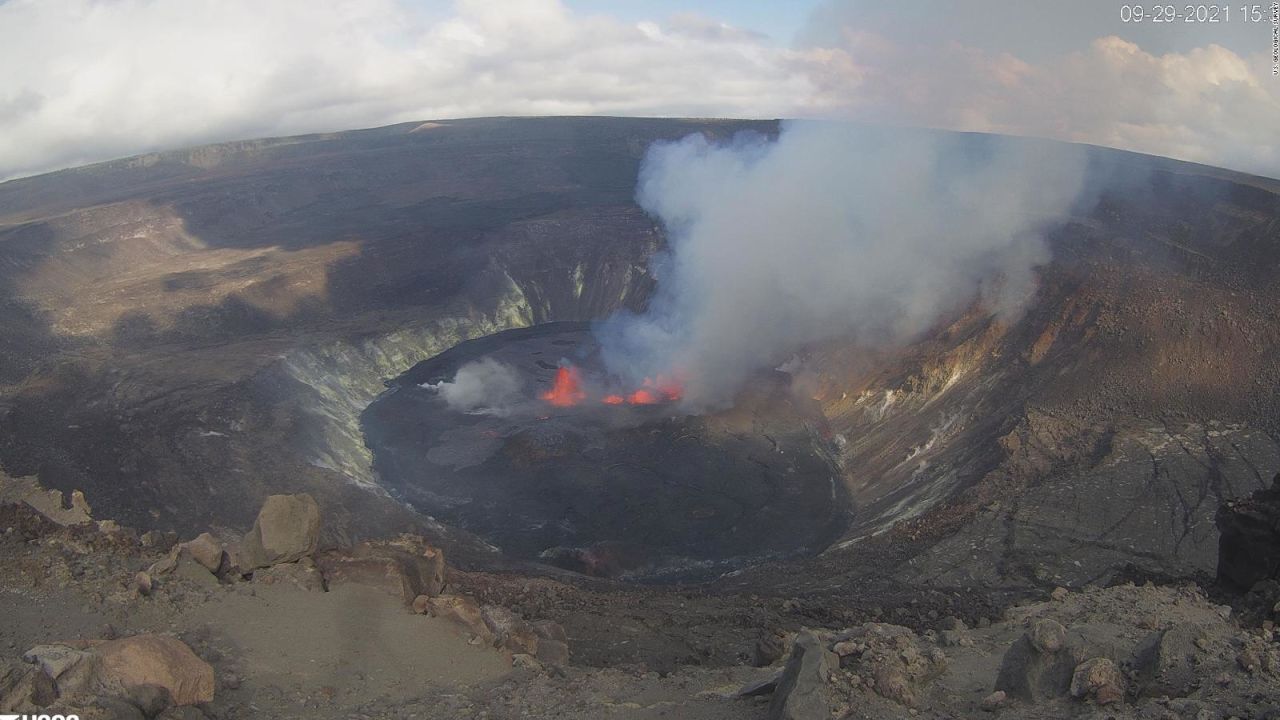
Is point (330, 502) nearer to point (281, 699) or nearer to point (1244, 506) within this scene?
point (281, 699)

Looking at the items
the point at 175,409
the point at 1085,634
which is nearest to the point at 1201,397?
the point at 1085,634

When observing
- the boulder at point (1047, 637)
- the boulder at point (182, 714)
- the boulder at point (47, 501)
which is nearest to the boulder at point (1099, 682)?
the boulder at point (1047, 637)

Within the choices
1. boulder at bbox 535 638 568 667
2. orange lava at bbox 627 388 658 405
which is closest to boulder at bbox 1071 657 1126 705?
boulder at bbox 535 638 568 667

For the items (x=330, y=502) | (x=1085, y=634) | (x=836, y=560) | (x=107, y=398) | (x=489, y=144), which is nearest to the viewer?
Result: (x=1085, y=634)

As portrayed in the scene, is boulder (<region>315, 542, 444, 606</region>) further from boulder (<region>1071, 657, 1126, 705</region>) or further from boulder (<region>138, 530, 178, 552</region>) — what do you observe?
boulder (<region>1071, 657, 1126, 705</region>)

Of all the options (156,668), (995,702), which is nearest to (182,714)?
(156,668)

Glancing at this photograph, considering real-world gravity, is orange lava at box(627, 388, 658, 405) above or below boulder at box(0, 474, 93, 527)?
below
